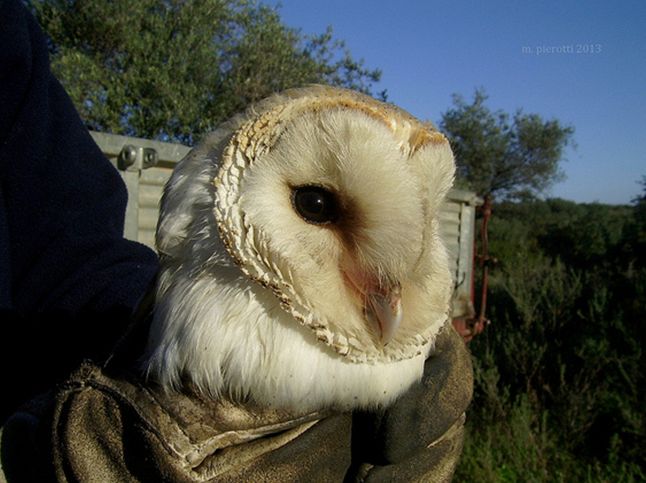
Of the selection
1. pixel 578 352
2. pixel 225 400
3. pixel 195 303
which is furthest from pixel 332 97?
pixel 578 352

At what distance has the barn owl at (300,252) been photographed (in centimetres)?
94

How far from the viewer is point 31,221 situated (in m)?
1.61

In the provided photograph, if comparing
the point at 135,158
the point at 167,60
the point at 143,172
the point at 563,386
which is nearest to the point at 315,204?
the point at 135,158

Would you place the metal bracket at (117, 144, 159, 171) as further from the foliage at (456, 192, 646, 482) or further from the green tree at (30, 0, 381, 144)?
the green tree at (30, 0, 381, 144)

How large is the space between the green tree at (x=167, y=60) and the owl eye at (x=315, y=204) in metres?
9.36

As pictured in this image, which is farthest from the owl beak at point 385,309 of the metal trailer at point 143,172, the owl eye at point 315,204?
the metal trailer at point 143,172

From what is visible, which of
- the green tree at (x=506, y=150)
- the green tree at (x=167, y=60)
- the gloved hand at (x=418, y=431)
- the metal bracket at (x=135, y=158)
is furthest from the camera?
the green tree at (x=506, y=150)

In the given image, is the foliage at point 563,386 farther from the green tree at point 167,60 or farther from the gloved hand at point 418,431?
the green tree at point 167,60

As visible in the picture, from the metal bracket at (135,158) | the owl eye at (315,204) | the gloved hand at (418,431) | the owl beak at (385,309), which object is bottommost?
the gloved hand at (418,431)

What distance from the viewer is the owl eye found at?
97 centimetres

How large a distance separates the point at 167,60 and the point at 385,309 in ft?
34.7

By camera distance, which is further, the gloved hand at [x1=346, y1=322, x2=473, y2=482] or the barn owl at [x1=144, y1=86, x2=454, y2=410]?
the gloved hand at [x1=346, y1=322, x2=473, y2=482]

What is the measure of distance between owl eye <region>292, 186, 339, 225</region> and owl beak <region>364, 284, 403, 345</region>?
17 cm

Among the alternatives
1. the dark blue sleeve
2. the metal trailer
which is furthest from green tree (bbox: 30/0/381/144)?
the dark blue sleeve
